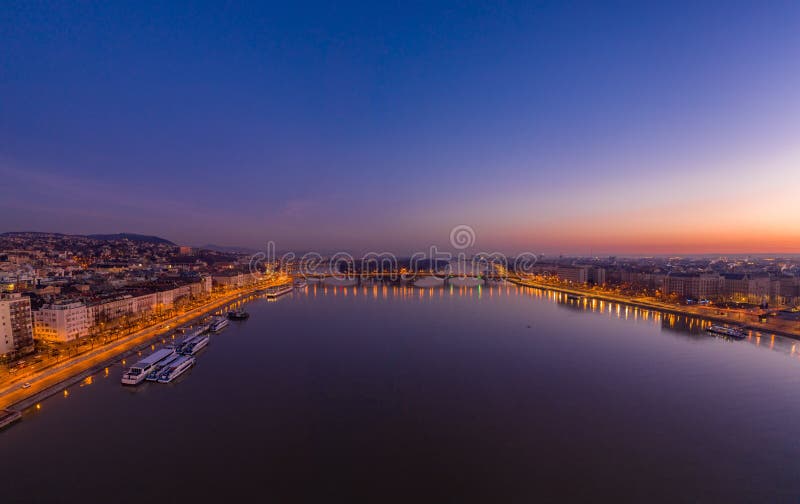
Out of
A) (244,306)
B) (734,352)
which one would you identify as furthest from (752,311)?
(244,306)

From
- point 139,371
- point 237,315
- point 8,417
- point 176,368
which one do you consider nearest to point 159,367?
point 176,368

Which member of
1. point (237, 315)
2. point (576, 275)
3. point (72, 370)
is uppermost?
point (576, 275)

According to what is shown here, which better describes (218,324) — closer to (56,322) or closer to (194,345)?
(194,345)

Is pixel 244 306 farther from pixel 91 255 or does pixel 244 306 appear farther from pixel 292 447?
pixel 91 255

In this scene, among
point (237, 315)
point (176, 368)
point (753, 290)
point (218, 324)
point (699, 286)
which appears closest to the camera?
point (176, 368)

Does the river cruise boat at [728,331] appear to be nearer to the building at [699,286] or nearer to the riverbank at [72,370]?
the building at [699,286]
